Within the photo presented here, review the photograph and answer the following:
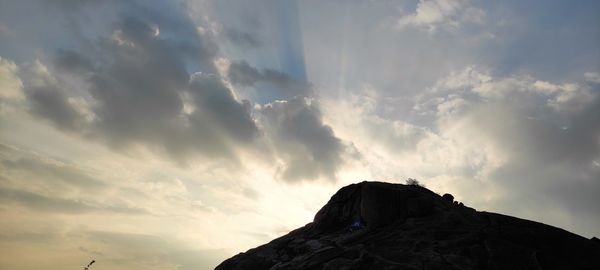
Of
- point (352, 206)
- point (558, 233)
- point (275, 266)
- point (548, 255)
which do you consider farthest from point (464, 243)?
point (275, 266)

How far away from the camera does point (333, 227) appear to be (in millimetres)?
27859

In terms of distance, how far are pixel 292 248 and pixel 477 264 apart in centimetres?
1247

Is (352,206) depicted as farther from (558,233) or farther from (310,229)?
(558,233)

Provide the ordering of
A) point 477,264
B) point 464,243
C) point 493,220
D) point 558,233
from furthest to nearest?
1. point 493,220
2. point 558,233
3. point 464,243
4. point 477,264

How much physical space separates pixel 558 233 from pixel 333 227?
1417 centimetres

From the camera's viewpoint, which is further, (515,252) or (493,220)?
(493,220)

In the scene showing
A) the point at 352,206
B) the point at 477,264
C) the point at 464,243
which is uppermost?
the point at 352,206

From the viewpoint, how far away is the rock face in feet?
61.1

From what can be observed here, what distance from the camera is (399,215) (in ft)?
81.4

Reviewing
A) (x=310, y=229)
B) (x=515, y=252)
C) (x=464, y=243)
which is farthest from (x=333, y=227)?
(x=515, y=252)

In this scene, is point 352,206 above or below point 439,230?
above

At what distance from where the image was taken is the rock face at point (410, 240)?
1862 cm

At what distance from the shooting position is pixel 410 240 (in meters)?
21.2

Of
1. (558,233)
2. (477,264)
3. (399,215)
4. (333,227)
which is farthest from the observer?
(333,227)
